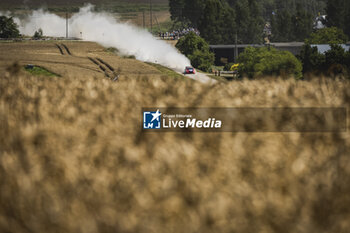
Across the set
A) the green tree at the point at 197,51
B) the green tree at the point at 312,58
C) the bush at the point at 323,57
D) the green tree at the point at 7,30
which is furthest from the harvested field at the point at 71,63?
the green tree at the point at 197,51

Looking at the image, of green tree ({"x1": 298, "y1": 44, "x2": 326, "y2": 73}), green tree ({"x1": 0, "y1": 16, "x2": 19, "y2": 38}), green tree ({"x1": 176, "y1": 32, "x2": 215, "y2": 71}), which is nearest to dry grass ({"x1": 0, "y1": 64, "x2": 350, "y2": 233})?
green tree ({"x1": 298, "y1": 44, "x2": 326, "y2": 73})

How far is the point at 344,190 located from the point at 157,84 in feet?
14.4

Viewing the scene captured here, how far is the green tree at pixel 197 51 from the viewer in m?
152

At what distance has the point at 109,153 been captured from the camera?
6.22 m

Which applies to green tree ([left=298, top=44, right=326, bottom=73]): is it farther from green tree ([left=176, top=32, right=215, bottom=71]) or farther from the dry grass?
the dry grass

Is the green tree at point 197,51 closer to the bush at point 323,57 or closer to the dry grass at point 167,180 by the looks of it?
the bush at point 323,57

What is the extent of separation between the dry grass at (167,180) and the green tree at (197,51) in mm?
142609

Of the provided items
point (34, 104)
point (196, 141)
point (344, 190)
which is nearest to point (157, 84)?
point (34, 104)

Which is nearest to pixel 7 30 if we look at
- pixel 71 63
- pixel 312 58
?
pixel 71 63

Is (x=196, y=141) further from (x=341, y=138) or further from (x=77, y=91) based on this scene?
(x=77, y=91)

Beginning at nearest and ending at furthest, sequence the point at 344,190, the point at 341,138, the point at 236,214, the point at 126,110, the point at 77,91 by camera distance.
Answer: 1. the point at 236,214
2. the point at 344,190
3. the point at 341,138
4. the point at 126,110
5. the point at 77,91

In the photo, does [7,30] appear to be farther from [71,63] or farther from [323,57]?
[323,57]

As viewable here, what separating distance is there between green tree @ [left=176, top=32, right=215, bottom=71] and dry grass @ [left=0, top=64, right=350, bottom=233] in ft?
468

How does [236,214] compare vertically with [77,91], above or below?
below
